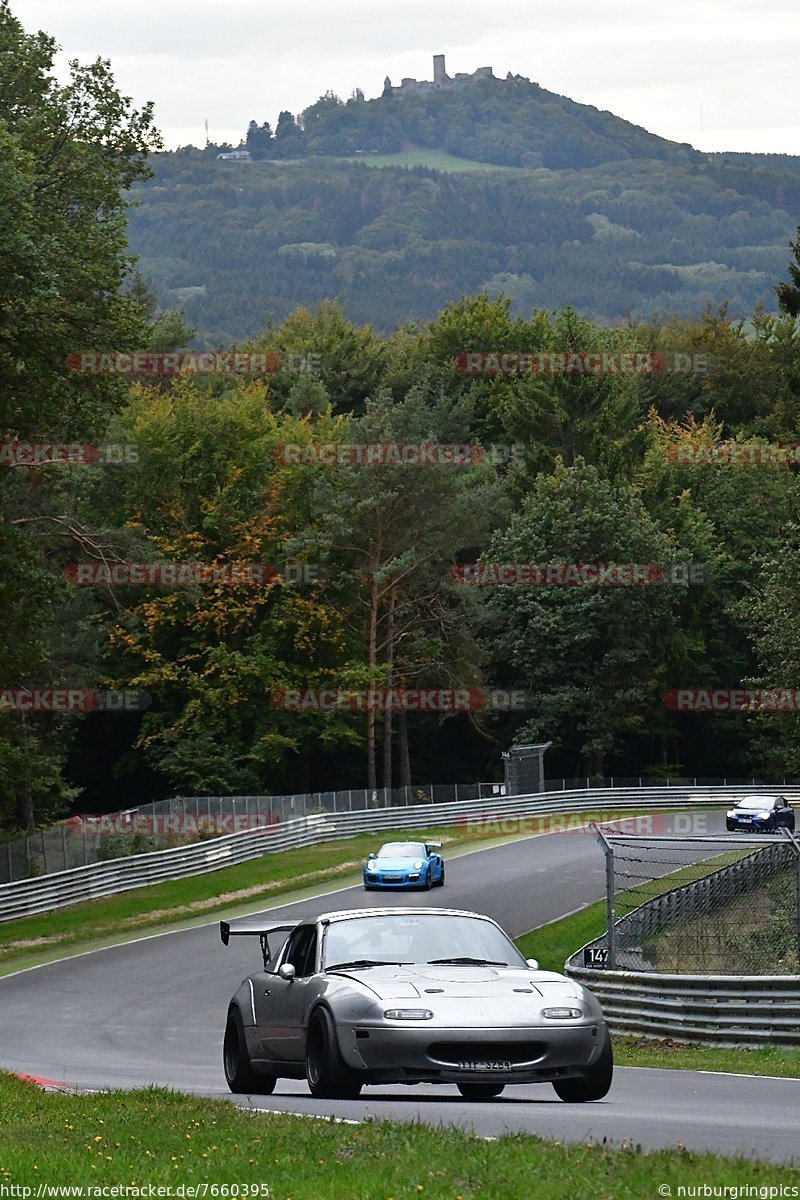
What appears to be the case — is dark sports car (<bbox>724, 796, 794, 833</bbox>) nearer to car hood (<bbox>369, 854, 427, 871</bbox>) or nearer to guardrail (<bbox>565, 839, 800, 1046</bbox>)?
car hood (<bbox>369, 854, 427, 871</bbox>)

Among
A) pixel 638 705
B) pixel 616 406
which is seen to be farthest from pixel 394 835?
pixel 616 406

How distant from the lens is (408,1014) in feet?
35.4

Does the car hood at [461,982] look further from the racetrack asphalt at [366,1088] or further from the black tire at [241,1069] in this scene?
the black tire at [241,1069]

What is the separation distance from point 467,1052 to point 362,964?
1.48 meters

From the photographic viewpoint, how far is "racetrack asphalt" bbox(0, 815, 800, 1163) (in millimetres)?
10273

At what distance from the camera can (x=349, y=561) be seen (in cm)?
7262

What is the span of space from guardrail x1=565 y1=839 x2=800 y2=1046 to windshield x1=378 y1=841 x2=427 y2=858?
17441mm

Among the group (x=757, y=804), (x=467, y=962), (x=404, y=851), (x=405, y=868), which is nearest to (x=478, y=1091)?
(x=467, y=962)

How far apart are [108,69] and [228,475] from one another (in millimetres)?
37833

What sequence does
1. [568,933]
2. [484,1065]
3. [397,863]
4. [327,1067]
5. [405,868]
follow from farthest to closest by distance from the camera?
1. [397,863]
2. [405,868]
3. [568,933]
4. [327,1067]
5. [484,1065]

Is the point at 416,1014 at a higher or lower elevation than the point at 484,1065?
higher

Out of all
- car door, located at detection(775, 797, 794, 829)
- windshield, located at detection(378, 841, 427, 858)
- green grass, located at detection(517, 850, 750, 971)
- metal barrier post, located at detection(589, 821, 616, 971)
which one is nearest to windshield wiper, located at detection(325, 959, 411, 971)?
metal barrier post, located at detection(589, 821, 616, 971)

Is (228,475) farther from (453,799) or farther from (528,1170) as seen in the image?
(528,1170)

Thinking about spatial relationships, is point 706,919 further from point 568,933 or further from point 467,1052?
point 467,1052
